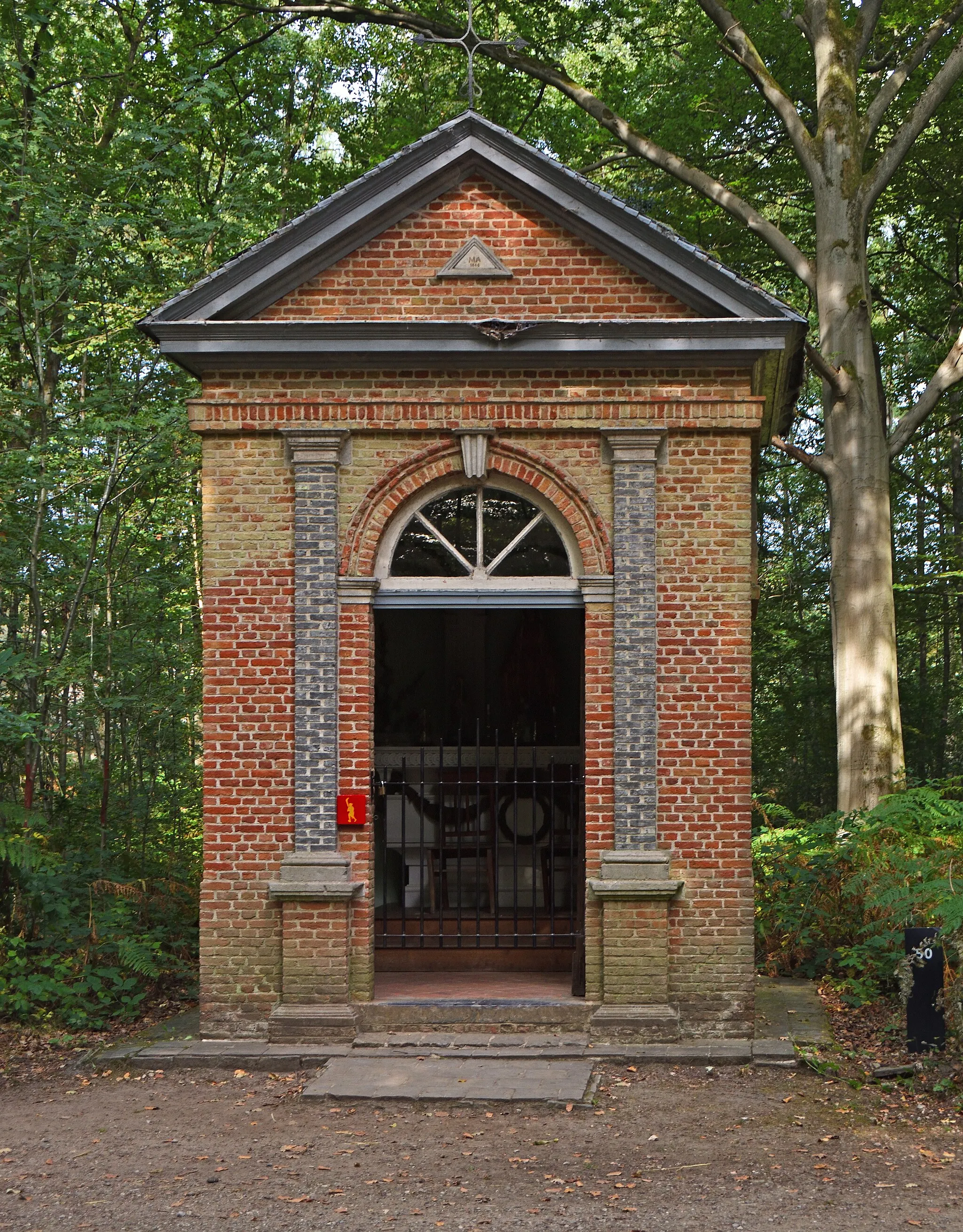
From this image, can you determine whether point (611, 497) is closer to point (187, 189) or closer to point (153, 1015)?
point (153, 1015)

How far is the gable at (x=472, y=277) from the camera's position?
8.95m

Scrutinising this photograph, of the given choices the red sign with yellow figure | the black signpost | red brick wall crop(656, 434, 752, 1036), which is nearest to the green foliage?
the black signpost

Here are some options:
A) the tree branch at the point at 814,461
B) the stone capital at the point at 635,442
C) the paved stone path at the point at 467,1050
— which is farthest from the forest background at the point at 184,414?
the stone capital at the point at 635,442

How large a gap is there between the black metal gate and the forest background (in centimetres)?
188

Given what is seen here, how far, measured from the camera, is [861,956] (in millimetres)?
10117

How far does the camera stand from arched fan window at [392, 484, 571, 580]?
905 centimetres

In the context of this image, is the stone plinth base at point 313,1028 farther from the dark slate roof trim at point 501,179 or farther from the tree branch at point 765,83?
the tree branch at point 765,83

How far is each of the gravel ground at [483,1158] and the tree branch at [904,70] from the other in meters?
11.3

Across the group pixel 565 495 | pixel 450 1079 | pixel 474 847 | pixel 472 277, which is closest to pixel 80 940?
pixel 474 847

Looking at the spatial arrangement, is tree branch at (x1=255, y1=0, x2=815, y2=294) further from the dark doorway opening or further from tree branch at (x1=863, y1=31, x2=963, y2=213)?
the dark doorway opening

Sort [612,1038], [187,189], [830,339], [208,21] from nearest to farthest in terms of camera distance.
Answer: [612,1038]
[830,339]
[208,21]
[187,189]

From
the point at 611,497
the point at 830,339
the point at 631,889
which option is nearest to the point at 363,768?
the point at 631,889

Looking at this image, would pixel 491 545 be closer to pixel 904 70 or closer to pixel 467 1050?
pixel 467 1050

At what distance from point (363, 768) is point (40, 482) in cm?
410
